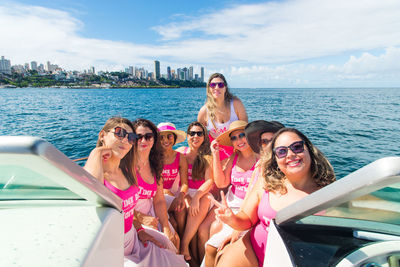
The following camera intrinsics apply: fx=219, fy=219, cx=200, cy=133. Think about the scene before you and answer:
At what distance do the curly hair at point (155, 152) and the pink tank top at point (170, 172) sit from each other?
40 cm

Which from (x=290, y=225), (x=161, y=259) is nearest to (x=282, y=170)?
(x=290, y=225)

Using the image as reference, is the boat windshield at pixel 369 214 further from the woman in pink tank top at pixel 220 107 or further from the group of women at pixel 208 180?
the woman in pink tank top at pixel 220 107

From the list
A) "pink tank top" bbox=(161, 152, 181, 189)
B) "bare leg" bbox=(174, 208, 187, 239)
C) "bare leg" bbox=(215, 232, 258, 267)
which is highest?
"pink tank top" bbox=(161, 152, 181, 189)

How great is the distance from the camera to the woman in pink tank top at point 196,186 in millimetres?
2766

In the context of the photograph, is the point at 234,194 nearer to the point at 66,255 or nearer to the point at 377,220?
the point at 377,220

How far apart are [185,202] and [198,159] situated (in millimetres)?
668

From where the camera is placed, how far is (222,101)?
3982mm

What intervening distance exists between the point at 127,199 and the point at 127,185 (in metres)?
0.15

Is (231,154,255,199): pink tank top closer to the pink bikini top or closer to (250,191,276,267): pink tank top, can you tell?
the pink bikini top

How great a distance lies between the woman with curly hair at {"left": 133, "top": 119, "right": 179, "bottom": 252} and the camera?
2.62 metres

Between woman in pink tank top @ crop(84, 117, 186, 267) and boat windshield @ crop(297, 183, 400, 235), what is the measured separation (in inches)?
58.7

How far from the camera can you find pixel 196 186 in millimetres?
3367

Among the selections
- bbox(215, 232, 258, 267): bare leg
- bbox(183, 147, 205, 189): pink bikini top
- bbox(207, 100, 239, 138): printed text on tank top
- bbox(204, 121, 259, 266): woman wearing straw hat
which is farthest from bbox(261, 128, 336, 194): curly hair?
bbox(207, 100, 239, 138): printed text on tank top

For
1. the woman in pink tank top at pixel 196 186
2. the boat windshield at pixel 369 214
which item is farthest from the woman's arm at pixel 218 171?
the boat windshield at pixel 369 214
